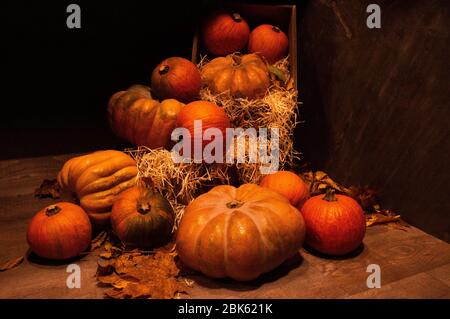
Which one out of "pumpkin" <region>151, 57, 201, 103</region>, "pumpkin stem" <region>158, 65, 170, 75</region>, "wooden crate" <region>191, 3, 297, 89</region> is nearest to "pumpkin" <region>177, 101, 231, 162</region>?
"pumpkin" <region>151, 57, 201, 103</region>

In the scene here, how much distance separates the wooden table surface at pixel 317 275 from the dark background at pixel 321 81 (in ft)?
0.82

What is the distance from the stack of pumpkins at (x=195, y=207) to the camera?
2092 mm

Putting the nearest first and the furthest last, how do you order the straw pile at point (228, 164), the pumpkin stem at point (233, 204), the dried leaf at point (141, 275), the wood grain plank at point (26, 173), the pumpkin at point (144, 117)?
the dried leaf at point (141, 275), the pumpkin stem at point (233, 204), the straw pile at point (228, 164), the pumpkin at point (144, 117), the wood grain plank at point (26, 173)

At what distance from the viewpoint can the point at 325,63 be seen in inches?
127

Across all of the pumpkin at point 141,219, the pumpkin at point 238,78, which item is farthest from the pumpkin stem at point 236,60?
the pumpkin at point 141,219

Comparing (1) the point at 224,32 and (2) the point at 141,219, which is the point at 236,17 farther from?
(2) the point at 141,219

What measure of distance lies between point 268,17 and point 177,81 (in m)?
1.05

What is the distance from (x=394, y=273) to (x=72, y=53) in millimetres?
3060

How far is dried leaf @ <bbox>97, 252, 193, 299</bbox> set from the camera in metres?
2.03

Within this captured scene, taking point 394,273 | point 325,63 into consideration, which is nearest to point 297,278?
point 394,273

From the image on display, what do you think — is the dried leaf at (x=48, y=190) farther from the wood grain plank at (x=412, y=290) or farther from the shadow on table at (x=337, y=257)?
the wood grain plank at (x=412, y=290)

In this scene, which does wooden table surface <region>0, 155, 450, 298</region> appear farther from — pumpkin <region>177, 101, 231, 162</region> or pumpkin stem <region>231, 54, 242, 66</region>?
pumpkin stem <region>231, 54, 242, 66</region>
